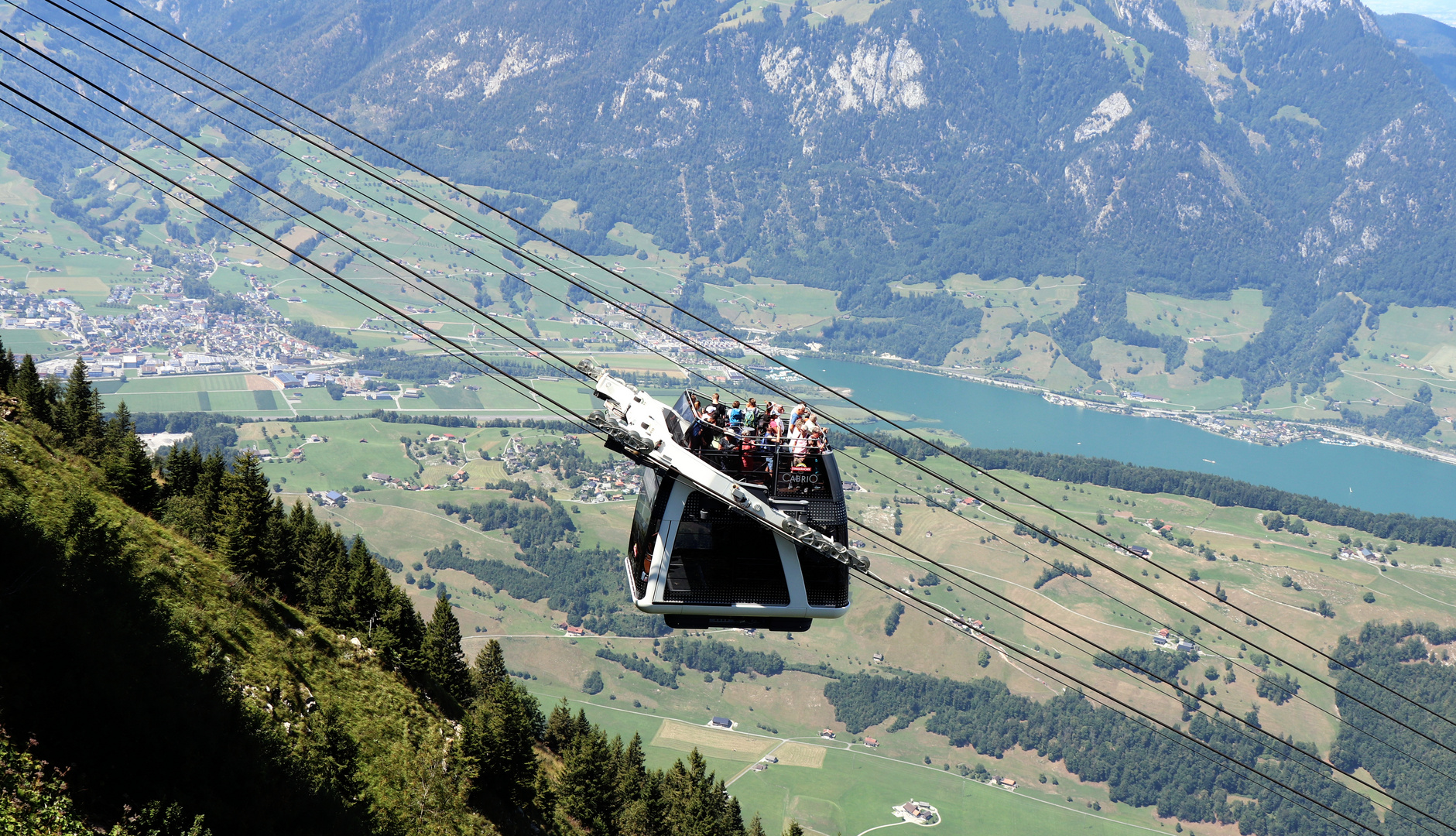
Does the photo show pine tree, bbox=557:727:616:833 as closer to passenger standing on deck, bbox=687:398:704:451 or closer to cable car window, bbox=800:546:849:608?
cable car window, bbox=800:546:849:608

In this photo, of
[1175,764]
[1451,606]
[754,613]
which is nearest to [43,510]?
[754,613]

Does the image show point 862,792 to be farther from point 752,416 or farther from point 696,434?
point 696,434

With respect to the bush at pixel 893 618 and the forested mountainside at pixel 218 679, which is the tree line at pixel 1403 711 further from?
the forested mountainside at pixel 218 679

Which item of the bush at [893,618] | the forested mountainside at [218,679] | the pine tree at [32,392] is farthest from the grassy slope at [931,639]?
the pine tree at [32,392]

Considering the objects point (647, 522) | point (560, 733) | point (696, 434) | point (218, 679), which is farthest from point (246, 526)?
point (560, 733)

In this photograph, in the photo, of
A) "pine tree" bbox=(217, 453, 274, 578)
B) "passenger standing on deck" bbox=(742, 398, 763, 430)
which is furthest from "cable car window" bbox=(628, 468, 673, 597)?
"pine tree" bbox=(217, 453, 274, 578)

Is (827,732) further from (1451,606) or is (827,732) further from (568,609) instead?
(1451,606)

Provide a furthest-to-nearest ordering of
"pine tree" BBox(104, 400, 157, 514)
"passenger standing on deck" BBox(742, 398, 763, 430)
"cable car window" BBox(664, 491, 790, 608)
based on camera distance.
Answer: "pine tree" BBox(104, 400, 157, 514)
"passenger standing on deck" BBox(742, 398, 763, 430)
"cable car window" BBox(664, 491, 790, 608)

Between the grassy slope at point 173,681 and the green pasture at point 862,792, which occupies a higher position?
the grassy slope at point 173,681
